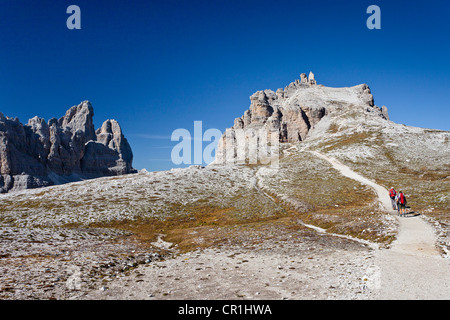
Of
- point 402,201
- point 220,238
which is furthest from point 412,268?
point 402,201

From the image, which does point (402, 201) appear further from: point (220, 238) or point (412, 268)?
point (220, 238)

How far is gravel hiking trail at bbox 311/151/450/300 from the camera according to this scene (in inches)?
494

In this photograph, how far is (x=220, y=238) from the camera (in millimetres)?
29688

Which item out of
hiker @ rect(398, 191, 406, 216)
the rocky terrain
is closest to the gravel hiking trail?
the rocky terrain

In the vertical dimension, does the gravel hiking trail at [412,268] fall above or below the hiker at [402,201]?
below

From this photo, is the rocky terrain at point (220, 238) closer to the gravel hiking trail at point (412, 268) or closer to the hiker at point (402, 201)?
the gravel hiking trail at point (412, 268)

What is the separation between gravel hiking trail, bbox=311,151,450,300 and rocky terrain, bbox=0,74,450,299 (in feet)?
0.40

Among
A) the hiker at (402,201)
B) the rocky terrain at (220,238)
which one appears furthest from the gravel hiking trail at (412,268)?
the hiker at (402,201)

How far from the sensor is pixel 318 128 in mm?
183500

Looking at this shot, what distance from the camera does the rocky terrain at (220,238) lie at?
14.7m

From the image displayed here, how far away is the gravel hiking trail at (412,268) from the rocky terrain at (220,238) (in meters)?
0.12

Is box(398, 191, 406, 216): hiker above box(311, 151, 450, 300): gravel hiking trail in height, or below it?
above

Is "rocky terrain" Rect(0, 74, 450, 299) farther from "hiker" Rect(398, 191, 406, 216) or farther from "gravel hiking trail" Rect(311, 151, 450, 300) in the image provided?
"hiker" Rect(398, 191, 406, 216)
